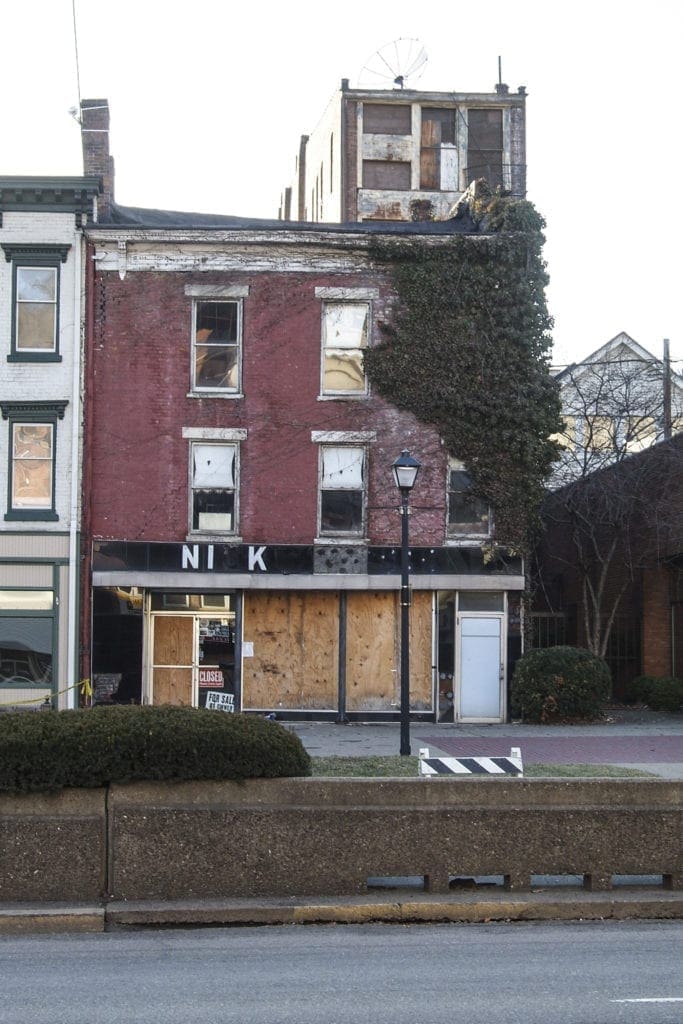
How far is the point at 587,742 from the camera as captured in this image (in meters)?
23.2

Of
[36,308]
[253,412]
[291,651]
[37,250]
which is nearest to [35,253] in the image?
[37,250]

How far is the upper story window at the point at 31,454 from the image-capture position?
28.1m

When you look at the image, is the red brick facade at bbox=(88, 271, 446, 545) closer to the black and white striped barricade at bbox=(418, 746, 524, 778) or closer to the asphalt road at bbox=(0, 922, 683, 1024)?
the black and white striped barricade at bbox=(418, 746, 524, 778)

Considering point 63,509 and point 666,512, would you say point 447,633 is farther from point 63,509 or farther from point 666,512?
point 63,509

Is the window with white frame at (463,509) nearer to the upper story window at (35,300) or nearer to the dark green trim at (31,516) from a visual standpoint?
the dark green trim at (31,516)

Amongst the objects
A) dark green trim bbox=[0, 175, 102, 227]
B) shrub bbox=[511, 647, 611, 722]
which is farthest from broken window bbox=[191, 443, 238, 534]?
shrub bbox=[511, 647, 611, 722]

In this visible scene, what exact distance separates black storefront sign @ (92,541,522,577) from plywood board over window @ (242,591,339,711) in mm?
689

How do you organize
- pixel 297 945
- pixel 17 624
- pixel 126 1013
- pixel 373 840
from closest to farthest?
1. pixel 126 1013
2. pixel 297 945
3. pixel 373 840
4. pixel 17 624

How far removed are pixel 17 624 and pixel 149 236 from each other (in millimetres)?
8603

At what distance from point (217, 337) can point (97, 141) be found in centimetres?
565

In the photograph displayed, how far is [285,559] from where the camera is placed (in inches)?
1111

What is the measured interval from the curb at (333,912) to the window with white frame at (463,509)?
1769cm

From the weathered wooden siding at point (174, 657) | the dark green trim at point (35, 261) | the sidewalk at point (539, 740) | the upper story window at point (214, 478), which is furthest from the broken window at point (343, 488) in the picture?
the dark green trim at point (35, 261)

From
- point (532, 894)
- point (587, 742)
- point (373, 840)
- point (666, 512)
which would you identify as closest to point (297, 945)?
point (373, 840)
